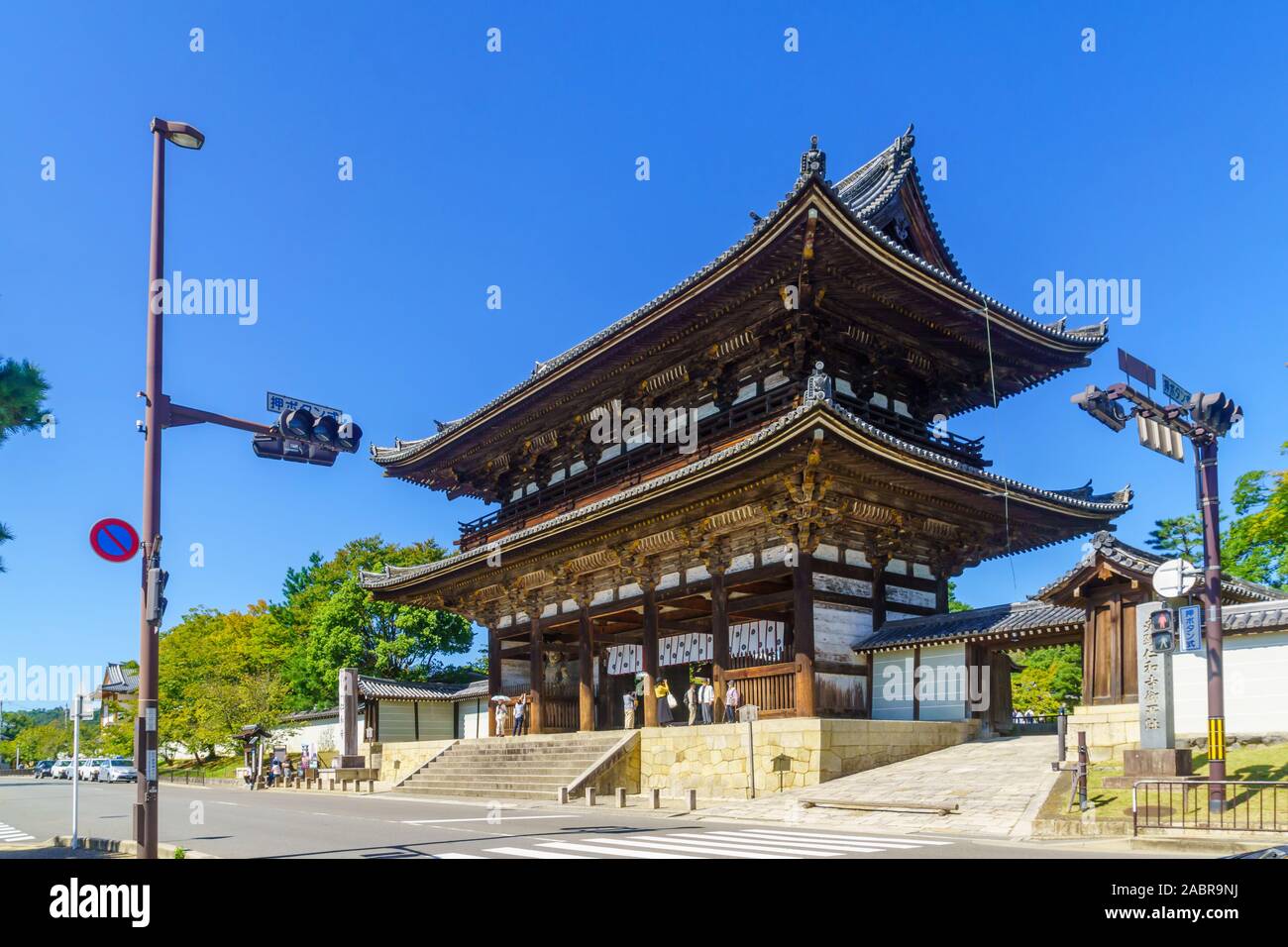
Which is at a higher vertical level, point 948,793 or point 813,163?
point 813,163

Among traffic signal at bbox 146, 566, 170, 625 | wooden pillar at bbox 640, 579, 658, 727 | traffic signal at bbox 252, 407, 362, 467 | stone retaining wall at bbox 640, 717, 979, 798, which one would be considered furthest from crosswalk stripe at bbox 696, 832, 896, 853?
wooden pillar at bbox 640, 579, 658, 727

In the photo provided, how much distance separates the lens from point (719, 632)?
27.0m

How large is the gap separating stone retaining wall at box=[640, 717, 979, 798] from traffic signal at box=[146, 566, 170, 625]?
47.8ft

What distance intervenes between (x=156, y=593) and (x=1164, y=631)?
575 inches

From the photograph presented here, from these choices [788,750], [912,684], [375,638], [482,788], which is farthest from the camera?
Result: [375,638]

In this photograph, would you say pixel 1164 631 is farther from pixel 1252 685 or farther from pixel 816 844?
pixel 816 844

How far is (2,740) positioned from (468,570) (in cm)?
12140

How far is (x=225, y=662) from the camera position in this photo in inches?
2544

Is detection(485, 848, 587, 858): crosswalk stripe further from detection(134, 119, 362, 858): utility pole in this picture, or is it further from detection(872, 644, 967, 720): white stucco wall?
detection(872, 644, 967, 720): white stucco wall

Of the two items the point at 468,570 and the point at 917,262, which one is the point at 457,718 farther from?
the point at 917,262

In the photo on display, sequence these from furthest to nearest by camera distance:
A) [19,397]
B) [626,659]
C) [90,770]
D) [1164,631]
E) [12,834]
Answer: [90,770]
[626,659]
[12,834]
[1164,631]
[19,397]

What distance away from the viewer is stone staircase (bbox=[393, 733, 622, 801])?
27.3m

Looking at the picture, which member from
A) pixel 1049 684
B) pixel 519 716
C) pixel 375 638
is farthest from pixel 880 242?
pixel 375 638

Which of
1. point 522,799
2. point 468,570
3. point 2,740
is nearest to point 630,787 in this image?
point 522,799
